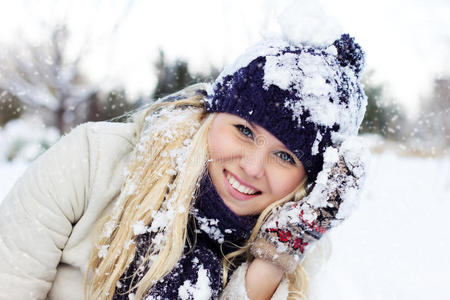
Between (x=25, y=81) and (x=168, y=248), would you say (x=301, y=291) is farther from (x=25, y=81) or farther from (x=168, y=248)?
(x=25, y=81)

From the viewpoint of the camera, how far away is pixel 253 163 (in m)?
1.57

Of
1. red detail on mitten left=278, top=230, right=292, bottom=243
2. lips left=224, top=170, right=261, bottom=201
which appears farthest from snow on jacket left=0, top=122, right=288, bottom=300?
lips left=224, top=170, right=261, bottom=201

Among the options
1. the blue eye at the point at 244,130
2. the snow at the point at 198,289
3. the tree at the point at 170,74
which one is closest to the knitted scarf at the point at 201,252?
the snow at the point at 198,289

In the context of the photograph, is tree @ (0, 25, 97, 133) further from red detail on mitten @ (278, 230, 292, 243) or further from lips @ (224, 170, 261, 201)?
red detail on mitten @ (278, 230, 292, 243)

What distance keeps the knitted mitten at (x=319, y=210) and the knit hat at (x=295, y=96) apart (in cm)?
7

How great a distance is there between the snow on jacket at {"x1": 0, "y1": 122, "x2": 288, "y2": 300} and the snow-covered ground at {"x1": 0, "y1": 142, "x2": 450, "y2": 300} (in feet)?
4.07

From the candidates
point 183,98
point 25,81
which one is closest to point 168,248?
point 183,98

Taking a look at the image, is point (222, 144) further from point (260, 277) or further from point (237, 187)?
point (260, 277)

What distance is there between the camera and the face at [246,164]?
159 centimetres

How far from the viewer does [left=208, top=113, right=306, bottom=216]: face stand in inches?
62.4

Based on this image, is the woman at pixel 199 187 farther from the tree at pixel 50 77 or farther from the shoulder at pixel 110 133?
the tree at pixel 50 77

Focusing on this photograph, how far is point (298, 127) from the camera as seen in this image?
1.57 metres

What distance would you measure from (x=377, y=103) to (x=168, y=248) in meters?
11.1

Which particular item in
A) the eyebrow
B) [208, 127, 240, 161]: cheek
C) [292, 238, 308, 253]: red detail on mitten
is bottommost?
→ [292, 238, 308, 253]: red detail on mitten
